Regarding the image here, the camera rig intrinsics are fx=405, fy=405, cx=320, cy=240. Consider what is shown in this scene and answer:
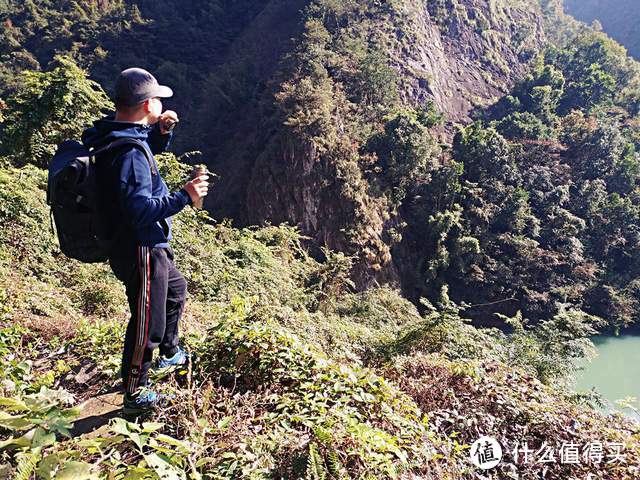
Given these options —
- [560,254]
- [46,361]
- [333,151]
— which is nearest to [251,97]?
[333,151]

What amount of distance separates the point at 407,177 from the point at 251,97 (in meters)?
8.67

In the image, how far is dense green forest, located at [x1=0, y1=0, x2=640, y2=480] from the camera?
187cm

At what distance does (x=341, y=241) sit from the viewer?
14188 millimetres

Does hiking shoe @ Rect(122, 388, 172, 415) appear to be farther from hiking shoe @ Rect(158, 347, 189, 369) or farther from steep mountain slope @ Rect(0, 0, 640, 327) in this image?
steep mountain slope @ Rect(0, 0, 640, 327)

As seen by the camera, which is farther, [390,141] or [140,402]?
[390,141]

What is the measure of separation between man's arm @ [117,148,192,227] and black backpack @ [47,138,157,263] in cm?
7

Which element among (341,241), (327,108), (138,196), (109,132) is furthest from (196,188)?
(327,108)

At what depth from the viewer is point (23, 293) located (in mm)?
3270

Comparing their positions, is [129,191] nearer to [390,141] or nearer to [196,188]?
[196,188]

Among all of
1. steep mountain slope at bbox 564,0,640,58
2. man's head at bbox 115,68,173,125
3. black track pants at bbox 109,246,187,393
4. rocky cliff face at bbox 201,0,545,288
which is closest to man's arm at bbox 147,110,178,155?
man's head at bbox 115,68,173,125

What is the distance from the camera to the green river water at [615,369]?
1231 centimetres

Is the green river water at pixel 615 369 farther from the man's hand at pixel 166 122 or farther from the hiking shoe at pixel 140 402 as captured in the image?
the man's hand at pixel 166 122

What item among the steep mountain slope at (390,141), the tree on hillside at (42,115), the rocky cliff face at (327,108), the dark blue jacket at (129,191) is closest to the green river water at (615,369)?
the steep mountain slope at (390,141)

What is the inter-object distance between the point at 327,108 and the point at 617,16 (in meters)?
50.9
